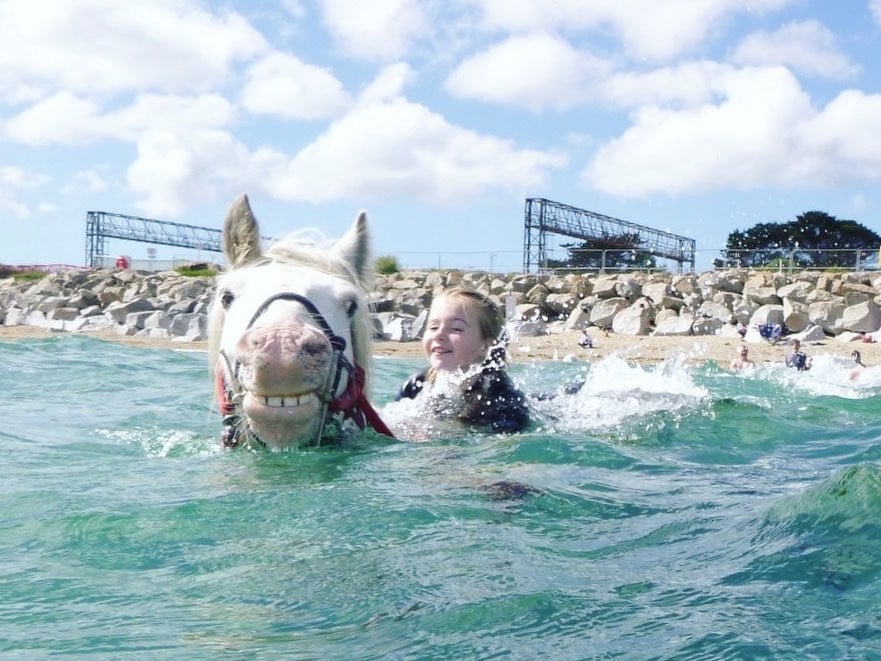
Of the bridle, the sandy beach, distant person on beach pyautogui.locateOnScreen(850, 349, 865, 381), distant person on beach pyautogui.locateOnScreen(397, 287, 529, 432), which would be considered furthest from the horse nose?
the sandy beach

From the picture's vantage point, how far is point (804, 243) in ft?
123

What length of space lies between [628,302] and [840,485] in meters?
19.6

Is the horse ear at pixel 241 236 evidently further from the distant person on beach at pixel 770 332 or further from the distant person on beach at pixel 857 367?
the distant person on beach at pixel 770 332

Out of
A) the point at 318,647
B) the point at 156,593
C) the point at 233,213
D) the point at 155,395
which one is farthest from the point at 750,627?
the point at 155,395

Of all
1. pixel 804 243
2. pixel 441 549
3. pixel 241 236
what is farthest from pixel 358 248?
pixel 804 243

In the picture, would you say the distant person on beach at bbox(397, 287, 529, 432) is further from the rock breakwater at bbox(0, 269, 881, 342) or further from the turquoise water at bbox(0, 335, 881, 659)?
the rock breakwater at bbox(0, 269, 881, 342)

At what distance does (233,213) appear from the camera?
4.62m

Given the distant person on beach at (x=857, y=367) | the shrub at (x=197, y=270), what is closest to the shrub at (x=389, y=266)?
the shrub at (x=197, y=270)

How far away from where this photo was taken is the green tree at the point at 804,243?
26.9 meters

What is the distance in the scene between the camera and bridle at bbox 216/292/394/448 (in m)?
3.96

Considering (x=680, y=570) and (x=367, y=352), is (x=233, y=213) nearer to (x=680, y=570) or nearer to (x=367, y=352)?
(x=367, y=352)

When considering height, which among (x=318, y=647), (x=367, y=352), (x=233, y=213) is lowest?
(x=318, y=647)

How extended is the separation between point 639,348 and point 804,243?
22.5m

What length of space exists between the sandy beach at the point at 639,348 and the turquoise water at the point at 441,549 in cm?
1133
